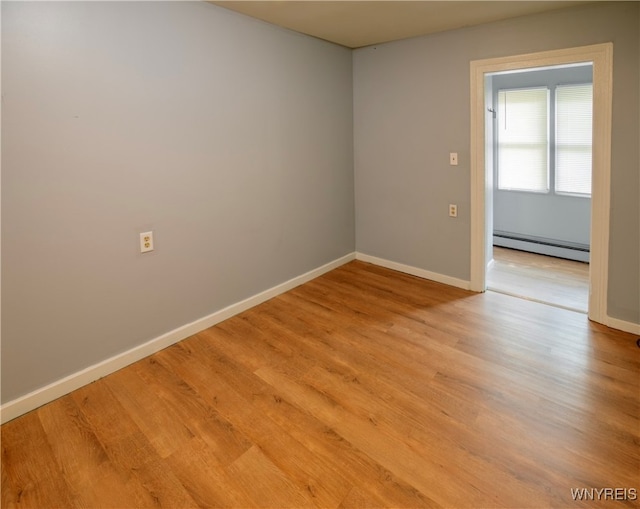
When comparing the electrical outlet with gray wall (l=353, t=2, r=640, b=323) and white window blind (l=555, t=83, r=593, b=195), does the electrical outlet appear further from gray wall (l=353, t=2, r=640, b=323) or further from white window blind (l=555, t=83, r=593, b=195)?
white window blind (l=555, t=83, r=593, b=195)

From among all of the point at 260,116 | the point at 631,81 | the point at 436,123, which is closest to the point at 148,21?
the point at 260,116

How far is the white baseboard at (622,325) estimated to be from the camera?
109 inches

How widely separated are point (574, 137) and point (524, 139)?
0.55m

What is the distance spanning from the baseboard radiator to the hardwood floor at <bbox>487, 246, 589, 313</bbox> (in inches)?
3.5

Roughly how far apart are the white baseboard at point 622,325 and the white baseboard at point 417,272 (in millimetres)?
1088

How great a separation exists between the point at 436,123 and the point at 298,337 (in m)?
2.29

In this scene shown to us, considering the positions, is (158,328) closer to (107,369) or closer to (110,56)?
(107,369)

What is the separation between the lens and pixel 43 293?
7.00 feet

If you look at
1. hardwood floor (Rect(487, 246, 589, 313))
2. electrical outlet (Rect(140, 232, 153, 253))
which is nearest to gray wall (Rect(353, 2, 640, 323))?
hardwood floor (Rect(487, 246, 589, 313))

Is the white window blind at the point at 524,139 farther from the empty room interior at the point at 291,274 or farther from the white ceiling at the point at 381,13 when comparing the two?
the white ceiling at the point at 381,13

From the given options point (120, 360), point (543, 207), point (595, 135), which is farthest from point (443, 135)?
point (120, 360)

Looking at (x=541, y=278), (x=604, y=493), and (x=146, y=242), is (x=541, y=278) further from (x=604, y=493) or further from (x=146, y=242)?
(x=146, y=242)

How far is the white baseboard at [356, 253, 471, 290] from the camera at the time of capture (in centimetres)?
375

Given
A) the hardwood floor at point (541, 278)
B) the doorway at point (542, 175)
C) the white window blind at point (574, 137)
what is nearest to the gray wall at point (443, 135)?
the hardwood floor at point (541, 278)
